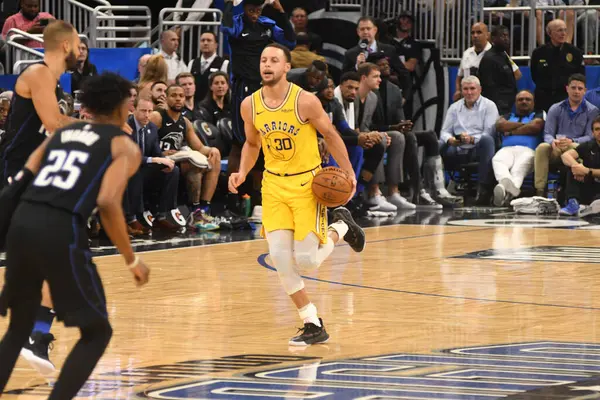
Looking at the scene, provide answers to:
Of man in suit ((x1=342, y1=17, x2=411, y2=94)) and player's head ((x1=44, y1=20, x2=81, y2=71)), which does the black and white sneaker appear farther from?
man in suit ((x1=342, y1=17, x2=411, y2=94))

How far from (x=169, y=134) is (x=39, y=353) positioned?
7.99 meters

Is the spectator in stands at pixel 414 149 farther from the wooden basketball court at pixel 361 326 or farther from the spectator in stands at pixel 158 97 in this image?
the wooden basketball court at pixel 361 326

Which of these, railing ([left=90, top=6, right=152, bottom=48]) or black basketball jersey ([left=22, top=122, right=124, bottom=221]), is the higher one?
railing ([left=90, top=6, right=152, bottom=48])

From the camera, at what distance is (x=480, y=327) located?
313 inches

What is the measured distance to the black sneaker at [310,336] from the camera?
741cm

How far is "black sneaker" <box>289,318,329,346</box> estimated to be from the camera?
741cm

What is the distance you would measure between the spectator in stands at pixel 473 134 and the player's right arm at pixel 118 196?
42.5 feet

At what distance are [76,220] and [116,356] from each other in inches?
76.3

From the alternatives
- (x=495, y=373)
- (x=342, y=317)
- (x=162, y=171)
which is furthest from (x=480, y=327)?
(x=162, y=171)

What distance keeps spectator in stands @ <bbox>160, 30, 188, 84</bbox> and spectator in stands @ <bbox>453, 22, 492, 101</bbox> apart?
4.35 meters

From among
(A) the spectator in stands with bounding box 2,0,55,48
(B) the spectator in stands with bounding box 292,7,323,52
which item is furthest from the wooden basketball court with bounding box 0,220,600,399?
(B) the spectator in stands with bounding box 292,7,323,52

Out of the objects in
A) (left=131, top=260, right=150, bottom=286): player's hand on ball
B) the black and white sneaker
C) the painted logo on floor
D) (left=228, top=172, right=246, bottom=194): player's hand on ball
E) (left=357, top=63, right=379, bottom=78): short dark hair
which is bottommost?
the painted logo on floor

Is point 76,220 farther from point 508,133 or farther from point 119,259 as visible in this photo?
point 508,133

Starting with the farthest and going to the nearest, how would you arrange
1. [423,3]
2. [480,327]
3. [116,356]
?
[423,3]
[480,327]
[116,356]
